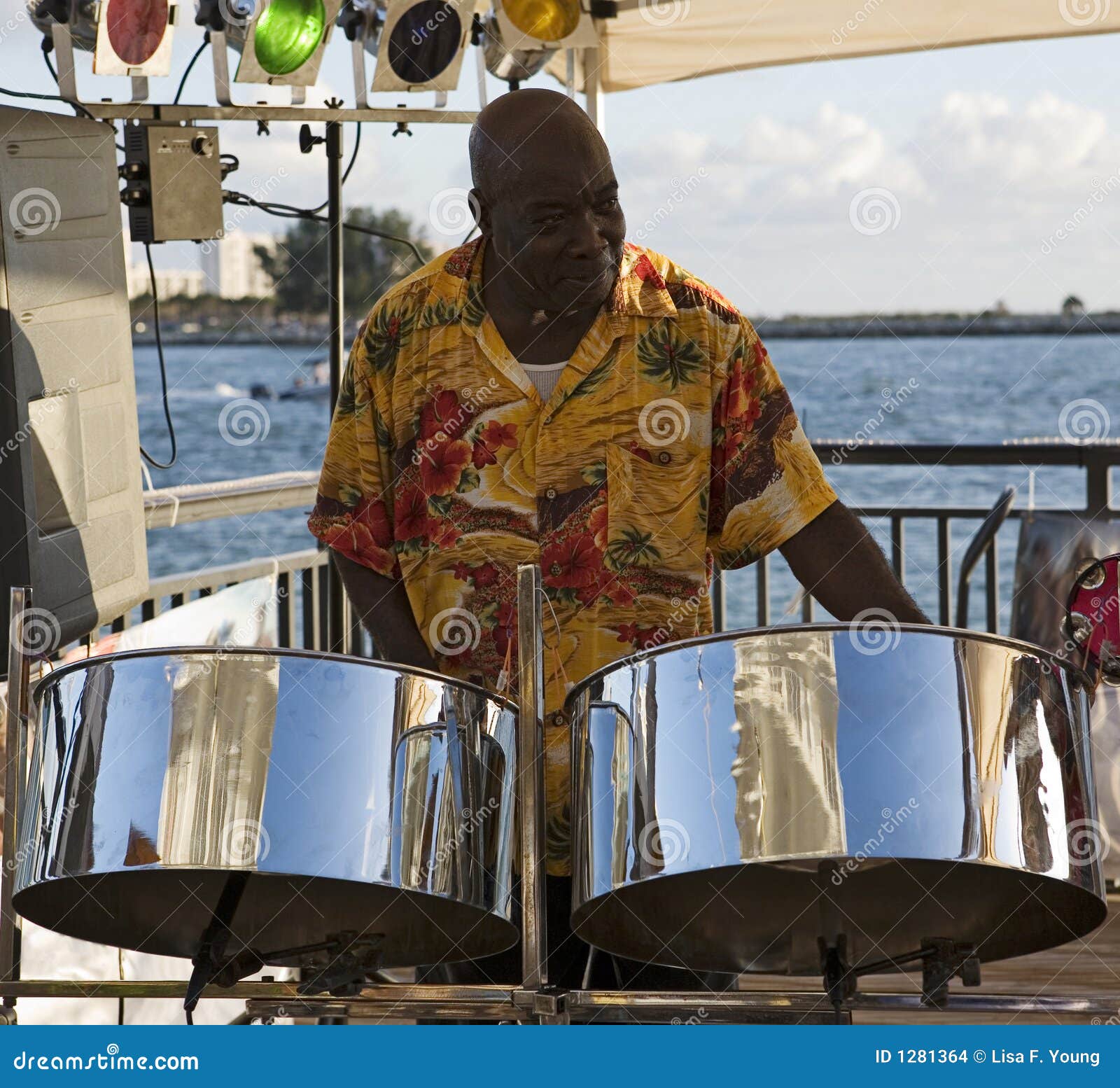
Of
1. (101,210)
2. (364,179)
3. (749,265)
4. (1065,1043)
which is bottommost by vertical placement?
(1065,1043)

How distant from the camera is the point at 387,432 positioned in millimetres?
1604

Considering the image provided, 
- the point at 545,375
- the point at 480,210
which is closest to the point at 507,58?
the point at 480,210

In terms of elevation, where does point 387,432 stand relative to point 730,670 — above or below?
above

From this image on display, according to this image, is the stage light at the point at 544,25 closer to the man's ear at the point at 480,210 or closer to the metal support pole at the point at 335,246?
the metal support pole at the point at 335,246

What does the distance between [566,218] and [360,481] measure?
13.7 inches

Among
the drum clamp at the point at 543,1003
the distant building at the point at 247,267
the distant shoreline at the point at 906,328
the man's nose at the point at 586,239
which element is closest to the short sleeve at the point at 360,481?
the man's nose at the point at 586,239

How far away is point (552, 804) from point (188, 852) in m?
0.43

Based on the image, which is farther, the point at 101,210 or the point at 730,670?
the point at 101,210

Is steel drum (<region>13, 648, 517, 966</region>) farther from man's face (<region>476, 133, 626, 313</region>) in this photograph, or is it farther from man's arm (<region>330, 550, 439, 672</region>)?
man's face (<region>476, 133, 626, 313</region>)

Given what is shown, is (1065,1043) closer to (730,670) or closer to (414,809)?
(730,670)

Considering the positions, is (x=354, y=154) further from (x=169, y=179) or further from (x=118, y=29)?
(x=118, y=29)

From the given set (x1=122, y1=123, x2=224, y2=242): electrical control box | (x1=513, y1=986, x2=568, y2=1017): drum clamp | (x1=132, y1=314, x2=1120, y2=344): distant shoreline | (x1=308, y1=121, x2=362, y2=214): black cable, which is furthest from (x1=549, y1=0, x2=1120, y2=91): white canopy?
(x1=132, y1=314, x2=1120, y2=344): distant shoreline

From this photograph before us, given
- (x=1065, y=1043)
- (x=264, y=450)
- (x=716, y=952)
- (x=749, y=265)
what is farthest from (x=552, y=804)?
(x=264, y=450)

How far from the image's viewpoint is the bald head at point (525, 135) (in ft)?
4.87
